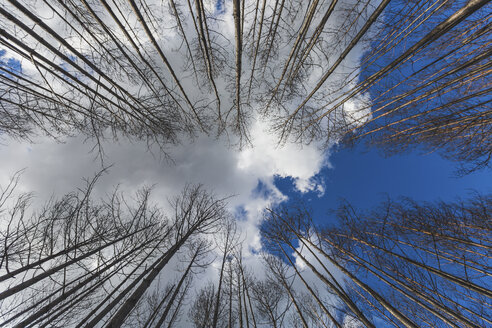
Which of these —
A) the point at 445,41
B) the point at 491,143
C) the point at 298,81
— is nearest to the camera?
the point at 445,41

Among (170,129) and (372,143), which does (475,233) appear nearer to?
(372,143)

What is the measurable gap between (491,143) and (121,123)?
35.8 feet

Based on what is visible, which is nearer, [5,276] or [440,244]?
[5,276]

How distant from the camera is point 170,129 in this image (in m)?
5.93

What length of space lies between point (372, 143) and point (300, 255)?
5.05 m

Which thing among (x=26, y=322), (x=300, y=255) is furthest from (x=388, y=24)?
(x=26, y=322)

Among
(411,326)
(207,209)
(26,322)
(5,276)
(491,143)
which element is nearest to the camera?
(411,326)

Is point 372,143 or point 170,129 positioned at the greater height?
point 372,143

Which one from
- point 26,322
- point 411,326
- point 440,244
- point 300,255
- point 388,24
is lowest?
point 26,322

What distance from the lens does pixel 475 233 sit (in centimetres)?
599

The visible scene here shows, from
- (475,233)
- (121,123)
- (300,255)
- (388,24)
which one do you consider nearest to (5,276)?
(121,123)

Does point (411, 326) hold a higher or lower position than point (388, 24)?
lower

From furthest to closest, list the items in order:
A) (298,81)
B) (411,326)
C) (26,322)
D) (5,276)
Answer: (298,81), (5,276), (26,322), (411,326)

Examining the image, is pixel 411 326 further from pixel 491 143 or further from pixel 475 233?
pixel 475 233
